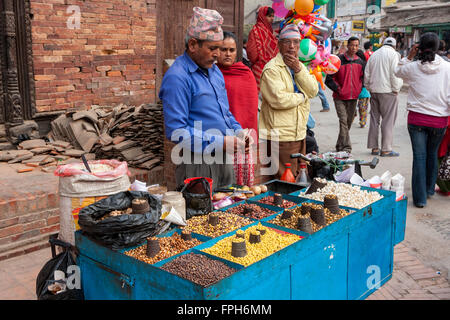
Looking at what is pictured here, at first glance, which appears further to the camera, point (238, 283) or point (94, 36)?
point (94, 36)

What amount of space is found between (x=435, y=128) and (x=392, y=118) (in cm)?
302

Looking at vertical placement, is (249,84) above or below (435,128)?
above

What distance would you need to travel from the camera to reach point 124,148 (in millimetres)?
5898

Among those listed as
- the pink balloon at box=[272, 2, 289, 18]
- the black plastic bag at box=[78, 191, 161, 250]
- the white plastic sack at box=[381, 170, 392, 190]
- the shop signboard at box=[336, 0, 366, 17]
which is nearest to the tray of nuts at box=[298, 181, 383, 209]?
the white plastic sack at box=[381, 170, 392, 190]

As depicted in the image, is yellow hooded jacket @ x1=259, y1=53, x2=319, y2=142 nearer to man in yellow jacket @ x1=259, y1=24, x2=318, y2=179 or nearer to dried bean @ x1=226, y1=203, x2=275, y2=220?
man in yellow jacket @ x1=259, y1=24, x2=318, y2=179

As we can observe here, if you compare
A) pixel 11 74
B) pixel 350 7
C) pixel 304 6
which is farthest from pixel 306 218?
pixel 350 7

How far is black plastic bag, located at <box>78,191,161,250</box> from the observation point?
248 cm

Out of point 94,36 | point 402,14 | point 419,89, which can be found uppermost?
point 402,14

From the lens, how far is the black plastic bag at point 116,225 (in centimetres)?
248

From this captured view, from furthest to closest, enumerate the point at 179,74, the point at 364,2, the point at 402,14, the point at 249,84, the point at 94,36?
the point at 364,2, the point at 402,14, the point at 94,36, the point at 249,84, the point at 179,74

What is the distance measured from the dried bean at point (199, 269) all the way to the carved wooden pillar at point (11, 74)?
4988 millimetres

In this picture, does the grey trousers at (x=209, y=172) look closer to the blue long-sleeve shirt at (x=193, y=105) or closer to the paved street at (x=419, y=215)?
the blue long-sleeve shirt at (x=193, y=105)
